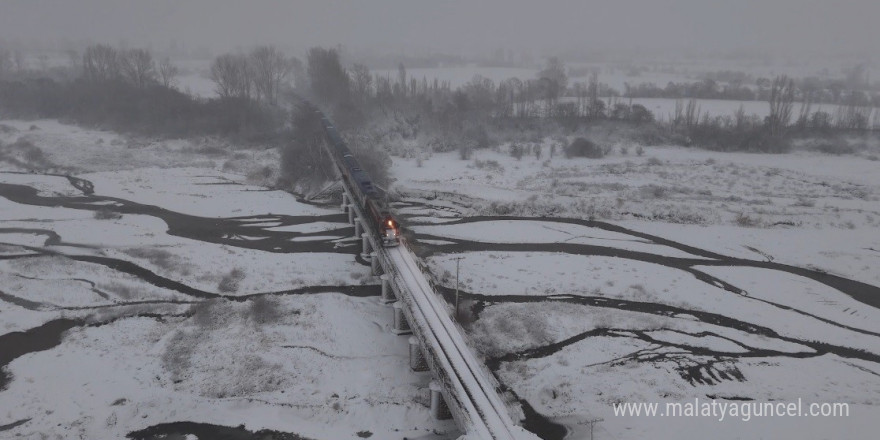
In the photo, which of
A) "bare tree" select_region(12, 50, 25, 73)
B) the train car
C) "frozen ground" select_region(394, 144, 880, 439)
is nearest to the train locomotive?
the train car

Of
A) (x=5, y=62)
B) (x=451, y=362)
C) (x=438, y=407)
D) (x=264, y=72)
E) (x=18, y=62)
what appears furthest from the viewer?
(x=18, y=62)

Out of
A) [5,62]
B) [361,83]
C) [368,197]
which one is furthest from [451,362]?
[5,62]

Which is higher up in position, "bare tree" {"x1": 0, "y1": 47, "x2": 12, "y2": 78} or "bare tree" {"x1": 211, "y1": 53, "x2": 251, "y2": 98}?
"bare tree" {"x1": 0, "y1": 47, "x2": 12, "y2": 78}

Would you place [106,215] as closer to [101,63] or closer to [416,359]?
[416,359]

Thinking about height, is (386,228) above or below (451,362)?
above

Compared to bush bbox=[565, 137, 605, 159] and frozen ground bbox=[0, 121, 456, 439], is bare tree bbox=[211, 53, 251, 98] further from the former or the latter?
bush bbox=[565, 137, 605, 159]

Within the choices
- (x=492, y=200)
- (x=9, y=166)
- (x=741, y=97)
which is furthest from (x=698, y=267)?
(x=741, y=97)
